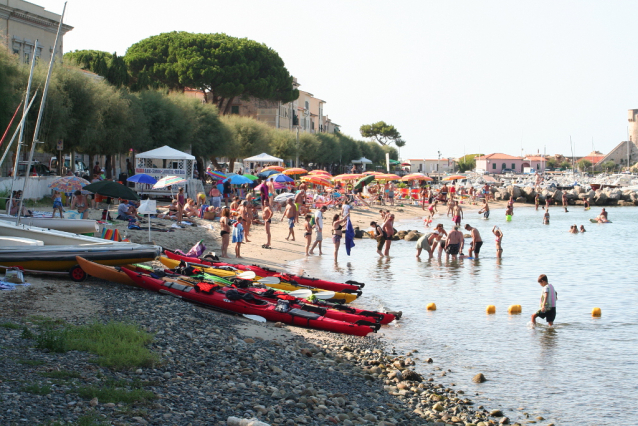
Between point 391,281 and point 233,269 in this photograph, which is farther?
point 391,281

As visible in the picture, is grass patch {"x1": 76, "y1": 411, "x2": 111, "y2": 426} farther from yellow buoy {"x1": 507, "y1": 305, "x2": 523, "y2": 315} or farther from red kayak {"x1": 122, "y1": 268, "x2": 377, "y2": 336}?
yellow buoy {"x1": 507, "y1": 305, "x2": 523, "y2": 315}

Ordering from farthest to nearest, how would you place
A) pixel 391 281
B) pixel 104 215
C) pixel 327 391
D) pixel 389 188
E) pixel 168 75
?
pixel 168 75 → pixel 389 188 → pixel 104 215 → pixel 391 281 → pixel 327 391

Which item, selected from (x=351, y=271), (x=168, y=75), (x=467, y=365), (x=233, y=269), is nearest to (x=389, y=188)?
(x=168, y=75)

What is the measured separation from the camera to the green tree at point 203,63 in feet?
160

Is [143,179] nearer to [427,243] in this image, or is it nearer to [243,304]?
[427,243]

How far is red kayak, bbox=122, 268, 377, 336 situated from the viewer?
1056 centimetres

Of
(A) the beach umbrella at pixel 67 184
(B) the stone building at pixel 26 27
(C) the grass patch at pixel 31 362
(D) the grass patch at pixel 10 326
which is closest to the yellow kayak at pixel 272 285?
(D) the grass patch at pixel 10 326

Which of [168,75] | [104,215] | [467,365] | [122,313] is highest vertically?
[168,75]

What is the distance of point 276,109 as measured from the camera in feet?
227

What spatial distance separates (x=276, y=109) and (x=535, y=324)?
59491mm

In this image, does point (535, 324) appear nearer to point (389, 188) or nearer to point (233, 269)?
point (233, 269)

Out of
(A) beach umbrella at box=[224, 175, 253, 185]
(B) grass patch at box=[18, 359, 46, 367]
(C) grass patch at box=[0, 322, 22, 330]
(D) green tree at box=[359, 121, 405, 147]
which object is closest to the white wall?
(A) beach umbrella at box=[224, 175, 253, 185]

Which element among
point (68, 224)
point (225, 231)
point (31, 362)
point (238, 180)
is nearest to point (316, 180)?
point (238, 180)

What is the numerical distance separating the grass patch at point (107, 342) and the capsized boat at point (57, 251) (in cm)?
378
